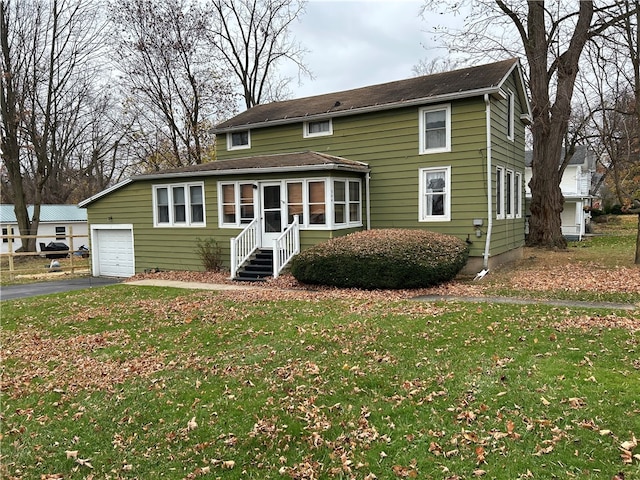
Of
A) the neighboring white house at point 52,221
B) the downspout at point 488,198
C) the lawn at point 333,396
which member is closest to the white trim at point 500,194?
the downspout at point 488,198

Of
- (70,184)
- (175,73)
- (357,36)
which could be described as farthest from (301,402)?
(70,184)

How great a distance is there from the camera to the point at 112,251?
17.7 meters

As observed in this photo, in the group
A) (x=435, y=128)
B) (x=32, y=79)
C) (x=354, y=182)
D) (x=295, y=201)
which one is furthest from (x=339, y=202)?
(x=32, y=79)

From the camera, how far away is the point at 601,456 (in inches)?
136

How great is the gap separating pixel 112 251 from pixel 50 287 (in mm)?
3483

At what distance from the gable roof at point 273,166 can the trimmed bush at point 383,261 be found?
2492 millimetres

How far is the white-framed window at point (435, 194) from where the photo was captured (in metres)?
13.3

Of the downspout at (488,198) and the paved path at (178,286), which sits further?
the downspout at (488,198)

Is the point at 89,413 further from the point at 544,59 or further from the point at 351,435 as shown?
the point at 544,59

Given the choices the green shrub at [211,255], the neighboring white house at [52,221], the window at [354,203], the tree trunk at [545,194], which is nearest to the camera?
the window at [354,203]

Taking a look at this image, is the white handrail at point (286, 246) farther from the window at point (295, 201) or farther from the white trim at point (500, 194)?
the white trim at point (500, 194)

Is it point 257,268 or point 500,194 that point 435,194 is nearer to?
point 500,194

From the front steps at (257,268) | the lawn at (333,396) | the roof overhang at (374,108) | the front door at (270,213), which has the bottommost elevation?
the lawn at (333,396)

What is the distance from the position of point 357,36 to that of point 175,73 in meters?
15.7
